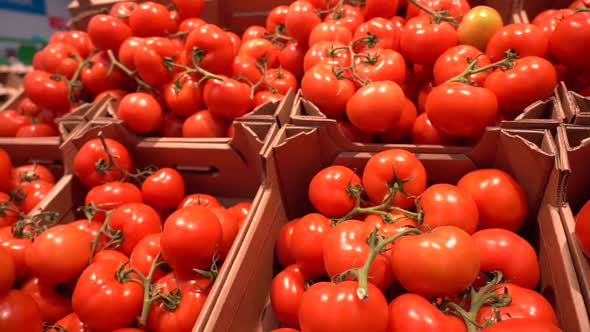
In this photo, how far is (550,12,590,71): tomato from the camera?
3.22 feet

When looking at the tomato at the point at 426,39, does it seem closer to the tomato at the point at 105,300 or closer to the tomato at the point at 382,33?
the tomato at the point at 382,33

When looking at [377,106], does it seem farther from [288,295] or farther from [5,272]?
[5,272]

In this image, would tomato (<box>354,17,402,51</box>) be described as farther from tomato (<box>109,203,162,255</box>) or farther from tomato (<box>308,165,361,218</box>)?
tomato (<box>109,203,162,255</box>)

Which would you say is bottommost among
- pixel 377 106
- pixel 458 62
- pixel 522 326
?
pixel 522 326

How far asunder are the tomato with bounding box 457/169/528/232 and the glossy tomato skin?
10cm

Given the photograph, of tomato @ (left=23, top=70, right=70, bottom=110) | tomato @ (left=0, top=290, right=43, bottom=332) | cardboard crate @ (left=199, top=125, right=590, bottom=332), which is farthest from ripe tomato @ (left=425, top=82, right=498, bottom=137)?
tomato @ (left=23, top=70, right=70, bottom=110)

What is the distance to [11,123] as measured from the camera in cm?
177

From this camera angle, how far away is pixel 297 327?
933mm

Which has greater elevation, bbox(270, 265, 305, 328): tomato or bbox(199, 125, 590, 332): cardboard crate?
bbox(199, 125, 590, 332): cardboard crate

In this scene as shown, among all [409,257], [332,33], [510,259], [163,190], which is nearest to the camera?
[409,257]

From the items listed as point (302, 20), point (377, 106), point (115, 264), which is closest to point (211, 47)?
point (302, 20)

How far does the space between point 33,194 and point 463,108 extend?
150 cm

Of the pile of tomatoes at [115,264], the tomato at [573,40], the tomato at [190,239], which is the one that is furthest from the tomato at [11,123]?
the tomato at [573,40]

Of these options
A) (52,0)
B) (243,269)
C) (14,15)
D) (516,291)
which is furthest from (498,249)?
(52,0)
